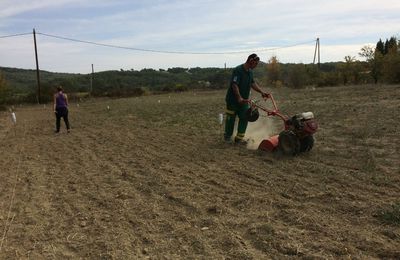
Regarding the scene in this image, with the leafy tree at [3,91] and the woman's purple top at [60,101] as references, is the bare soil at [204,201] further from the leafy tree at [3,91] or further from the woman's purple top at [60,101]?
the leafy tree at [3,91]

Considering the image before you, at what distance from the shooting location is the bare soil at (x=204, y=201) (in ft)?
16.2

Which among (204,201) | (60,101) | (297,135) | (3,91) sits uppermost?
(60,101)

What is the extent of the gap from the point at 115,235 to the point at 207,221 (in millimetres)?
1092

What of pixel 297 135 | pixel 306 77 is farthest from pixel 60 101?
pixel 306 77

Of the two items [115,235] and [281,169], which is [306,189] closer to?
[281,169]

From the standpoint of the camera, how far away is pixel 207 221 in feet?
18.6

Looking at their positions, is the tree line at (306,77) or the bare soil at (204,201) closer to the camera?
the bare soil at (204,201)

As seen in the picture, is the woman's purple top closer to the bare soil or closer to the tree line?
the bare soil

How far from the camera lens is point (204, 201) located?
6516 millimetres

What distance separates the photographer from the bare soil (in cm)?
493

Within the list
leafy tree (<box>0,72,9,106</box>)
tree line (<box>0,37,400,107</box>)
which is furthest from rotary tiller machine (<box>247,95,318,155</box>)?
leafy tree (<box>0,72,9,106</box>)

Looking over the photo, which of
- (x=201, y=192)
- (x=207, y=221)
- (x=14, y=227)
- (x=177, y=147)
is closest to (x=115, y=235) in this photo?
(x=207, y=221)

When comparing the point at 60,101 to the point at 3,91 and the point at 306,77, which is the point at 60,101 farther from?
the point at 306,77

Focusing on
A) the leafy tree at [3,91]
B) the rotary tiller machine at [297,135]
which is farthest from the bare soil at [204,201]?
the leafy tree at [3,91]
